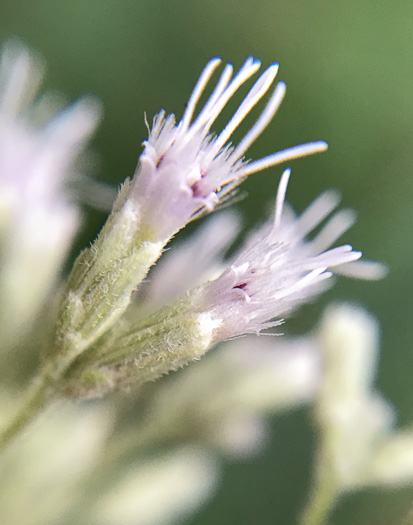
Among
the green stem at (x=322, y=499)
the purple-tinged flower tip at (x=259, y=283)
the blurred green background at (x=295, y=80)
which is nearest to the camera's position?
the purple-tinged flower tip at (x=259, y=283)

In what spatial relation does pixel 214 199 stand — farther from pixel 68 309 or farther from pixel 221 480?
pixel 221 480

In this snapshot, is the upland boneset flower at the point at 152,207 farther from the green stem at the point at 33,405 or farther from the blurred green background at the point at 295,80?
the blurred green background at the point at 295,80

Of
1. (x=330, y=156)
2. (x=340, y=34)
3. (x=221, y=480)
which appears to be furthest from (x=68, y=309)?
(x=340, y=34)

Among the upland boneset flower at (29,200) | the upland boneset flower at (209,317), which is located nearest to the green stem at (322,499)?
the upland boneset flower at (209,317)

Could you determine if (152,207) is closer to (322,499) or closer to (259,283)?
(259,283)

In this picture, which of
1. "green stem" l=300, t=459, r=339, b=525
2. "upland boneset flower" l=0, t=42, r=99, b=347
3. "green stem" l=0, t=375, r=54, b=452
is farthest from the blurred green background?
"green stem" l=0, t=375, r=54, b=452

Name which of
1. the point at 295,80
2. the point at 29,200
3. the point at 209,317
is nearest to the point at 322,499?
the point at 209,317

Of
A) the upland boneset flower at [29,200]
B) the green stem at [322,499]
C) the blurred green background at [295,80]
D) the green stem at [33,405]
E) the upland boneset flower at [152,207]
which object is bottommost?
the green stem at [322,499]
